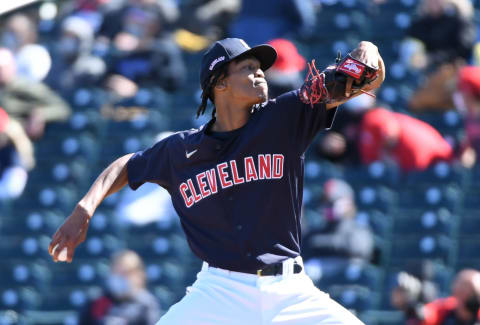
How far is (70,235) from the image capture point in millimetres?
3723

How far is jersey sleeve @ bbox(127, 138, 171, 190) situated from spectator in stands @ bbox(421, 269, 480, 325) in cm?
239

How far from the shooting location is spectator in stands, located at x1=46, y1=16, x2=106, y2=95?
324 inches

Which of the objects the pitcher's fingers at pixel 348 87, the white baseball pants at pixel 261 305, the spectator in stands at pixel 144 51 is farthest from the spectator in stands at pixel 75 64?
the pitcher's fingers at pixel 348 87

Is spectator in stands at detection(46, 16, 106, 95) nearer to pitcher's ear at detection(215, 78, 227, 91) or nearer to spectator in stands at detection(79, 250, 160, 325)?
spectator in stands at detection(79, 250, 160, 325)

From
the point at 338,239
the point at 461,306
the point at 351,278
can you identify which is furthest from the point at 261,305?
the point at 351,278

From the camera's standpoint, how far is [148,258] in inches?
282

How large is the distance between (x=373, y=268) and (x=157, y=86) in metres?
2.63

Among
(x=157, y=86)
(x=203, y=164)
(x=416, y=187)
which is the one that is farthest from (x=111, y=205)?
(x=203, y=164)

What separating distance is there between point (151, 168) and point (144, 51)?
13.1ft

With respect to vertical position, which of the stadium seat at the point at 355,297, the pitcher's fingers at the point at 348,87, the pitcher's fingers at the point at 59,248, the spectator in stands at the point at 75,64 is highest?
the spectator in stands at the point at 75,64

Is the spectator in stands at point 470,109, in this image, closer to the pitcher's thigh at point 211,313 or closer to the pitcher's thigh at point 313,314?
the pitcher's thigh at point 313,314

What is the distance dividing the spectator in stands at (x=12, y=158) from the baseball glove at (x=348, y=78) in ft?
14.7

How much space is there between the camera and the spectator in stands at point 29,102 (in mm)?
7977

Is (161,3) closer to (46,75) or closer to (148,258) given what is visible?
(46,75)
